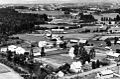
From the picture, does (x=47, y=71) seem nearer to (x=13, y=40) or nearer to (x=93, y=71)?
(x=93, y=71)

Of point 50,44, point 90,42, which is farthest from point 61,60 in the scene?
point 90,42

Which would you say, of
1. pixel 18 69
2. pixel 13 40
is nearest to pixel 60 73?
pixel 18 69

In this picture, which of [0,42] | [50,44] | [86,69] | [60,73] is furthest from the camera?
[0,42]

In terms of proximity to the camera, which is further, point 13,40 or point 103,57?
point 13,40

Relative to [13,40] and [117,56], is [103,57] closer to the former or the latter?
[117,56]

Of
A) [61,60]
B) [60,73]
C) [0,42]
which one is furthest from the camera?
[0,42]

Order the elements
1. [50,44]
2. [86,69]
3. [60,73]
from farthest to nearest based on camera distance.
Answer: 1. [50,44]
2. [86,69]
3. [60,73]

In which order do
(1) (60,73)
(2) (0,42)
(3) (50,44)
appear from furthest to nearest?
(2) (0,42) < (3) (50,44) < (1) (60,73)
